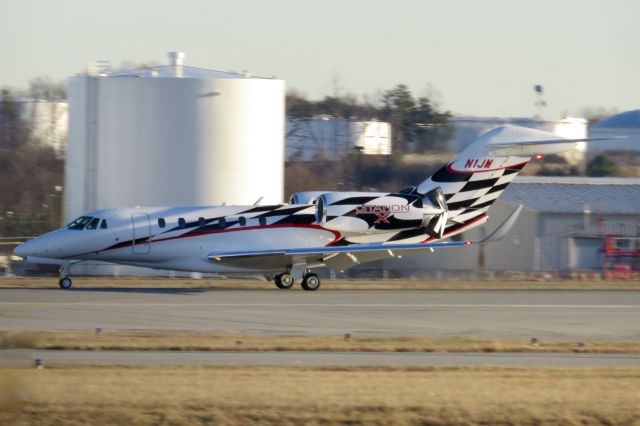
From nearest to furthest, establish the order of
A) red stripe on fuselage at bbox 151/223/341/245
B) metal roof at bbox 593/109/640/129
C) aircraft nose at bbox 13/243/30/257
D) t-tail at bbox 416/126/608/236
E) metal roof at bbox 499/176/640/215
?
aircraft nose at bbox 13/243/30/257 < red stripe on fuselage at bbox 151/223/341/245 < t-tail at bbox 416/126/608/236 < metal roof at bbox 499/176/640/215 < metal roof at bbox 593/109/640/129

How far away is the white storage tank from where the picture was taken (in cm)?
3750

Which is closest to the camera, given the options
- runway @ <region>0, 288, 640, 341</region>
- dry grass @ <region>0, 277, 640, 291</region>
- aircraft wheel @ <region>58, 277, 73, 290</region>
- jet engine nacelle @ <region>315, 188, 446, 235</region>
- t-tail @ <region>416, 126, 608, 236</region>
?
runway @ <region>0, 288, 640, 341</region>

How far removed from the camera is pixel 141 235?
31422mm

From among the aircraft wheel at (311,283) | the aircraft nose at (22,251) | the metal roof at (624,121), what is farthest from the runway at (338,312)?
the metal roof at (624,121)

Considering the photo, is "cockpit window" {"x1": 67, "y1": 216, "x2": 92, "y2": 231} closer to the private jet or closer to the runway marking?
the private jet

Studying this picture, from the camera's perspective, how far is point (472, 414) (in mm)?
12469

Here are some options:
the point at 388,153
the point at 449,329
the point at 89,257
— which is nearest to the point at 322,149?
the point at 388,153

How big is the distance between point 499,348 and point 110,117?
75.6ft

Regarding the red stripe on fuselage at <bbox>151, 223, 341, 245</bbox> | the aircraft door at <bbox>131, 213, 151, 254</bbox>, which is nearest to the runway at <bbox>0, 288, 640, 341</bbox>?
the aircraft door at <bbox>131, 213, 151, 254</bbox>

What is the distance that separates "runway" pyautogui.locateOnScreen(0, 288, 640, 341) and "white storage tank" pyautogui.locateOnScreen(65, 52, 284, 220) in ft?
25.6

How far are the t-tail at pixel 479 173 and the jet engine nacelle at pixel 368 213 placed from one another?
115 cm

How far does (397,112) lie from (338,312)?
5326cm

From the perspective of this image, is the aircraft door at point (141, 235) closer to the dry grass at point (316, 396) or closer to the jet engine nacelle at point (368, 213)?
the jet engine nacelle at point (368, 213)

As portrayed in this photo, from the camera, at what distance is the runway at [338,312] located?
2186 centimetres
